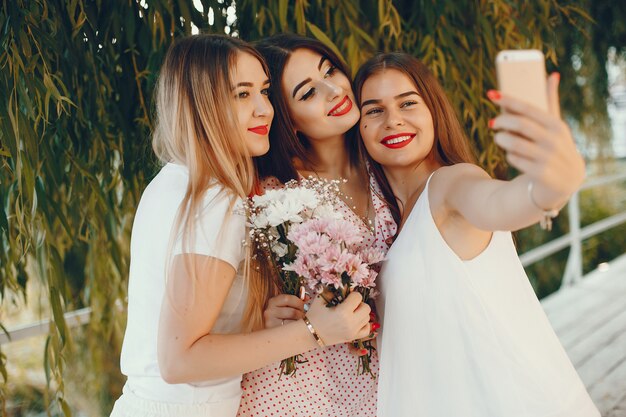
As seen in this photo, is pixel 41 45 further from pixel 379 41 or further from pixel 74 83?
pixel 379 41

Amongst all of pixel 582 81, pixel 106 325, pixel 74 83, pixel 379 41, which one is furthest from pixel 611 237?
pixel 74 83

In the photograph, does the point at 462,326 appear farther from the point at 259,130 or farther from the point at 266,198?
the point at 259,130

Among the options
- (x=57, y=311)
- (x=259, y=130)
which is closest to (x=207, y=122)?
(x=259, y=130)

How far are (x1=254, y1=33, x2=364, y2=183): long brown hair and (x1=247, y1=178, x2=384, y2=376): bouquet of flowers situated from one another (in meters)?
0.32

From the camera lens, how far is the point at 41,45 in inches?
57.0

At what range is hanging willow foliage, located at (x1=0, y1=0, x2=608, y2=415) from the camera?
145 cm

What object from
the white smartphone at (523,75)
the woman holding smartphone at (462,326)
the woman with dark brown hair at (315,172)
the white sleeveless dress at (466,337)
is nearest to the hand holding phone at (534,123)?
the white smartphone at (523,75)

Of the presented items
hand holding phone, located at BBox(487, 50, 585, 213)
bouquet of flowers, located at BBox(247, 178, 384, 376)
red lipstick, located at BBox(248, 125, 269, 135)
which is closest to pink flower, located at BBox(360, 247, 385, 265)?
bouquet of flowers, located at BBox(247, 178, 384, 376)

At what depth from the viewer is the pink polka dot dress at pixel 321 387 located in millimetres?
1504

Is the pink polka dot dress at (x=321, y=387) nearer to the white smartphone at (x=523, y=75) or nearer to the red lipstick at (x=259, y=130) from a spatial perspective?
the red lipstick at (x=259, y=130)

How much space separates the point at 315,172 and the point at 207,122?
0.49m

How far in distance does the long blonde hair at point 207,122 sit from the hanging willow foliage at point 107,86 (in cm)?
24

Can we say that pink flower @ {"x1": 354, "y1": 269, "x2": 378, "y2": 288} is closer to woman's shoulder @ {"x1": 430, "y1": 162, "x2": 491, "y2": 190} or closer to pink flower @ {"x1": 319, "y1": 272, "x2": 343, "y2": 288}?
pink flower @ {"x1": 319, "y1": 272, "x2": 343, "y2": 288}

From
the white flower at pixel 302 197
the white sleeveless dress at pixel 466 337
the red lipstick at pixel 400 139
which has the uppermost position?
the red lipstick at pixel 400 139
